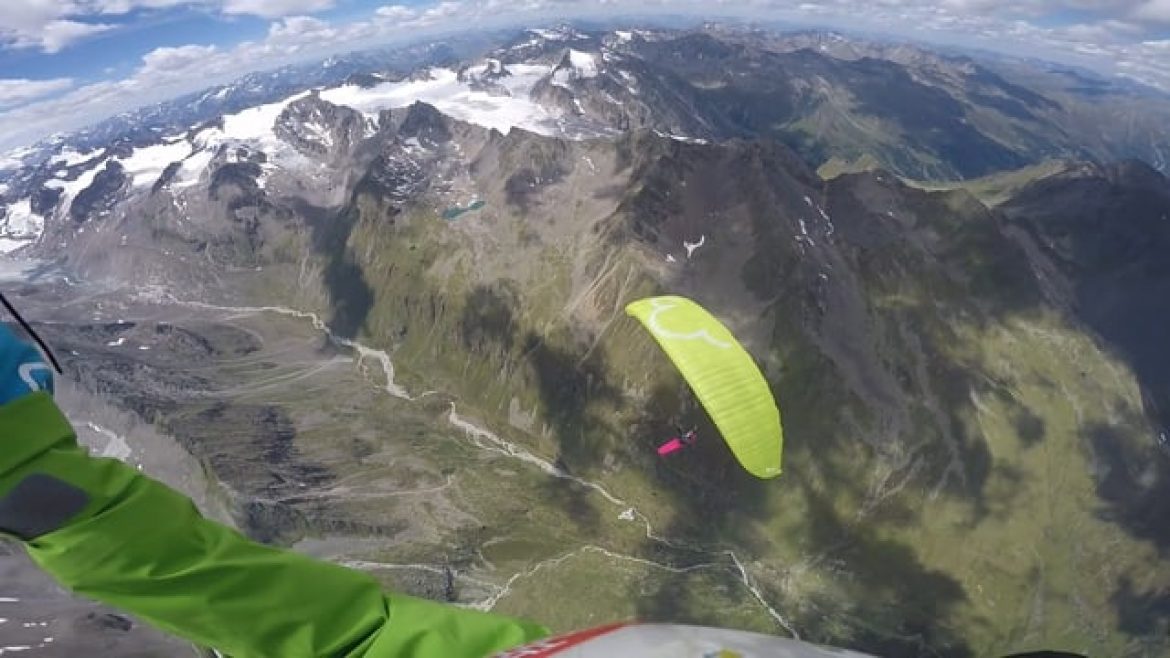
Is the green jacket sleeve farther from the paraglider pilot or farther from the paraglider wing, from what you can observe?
the paraglider wing

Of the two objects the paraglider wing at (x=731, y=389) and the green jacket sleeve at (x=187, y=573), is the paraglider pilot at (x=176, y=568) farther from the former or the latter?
the paraglider wing at (x=731, y=389)

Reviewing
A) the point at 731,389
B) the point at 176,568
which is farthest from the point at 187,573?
the point at 731,389

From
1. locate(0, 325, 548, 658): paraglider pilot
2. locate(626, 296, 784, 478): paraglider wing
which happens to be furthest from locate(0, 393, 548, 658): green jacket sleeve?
locate(626, 296, 784, 478): paraglider wing

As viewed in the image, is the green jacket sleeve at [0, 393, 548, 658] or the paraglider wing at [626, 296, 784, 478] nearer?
the green jacket sleeve at [0, 393, 548, 658]

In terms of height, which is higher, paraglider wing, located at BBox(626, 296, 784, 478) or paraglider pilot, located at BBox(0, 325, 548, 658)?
paraglider pilot, located at BBox(0, 325, 548, 658)

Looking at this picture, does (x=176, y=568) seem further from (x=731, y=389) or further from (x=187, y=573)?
(x=731, y=389)

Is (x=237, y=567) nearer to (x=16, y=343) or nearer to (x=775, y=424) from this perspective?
(x=16, y=343)

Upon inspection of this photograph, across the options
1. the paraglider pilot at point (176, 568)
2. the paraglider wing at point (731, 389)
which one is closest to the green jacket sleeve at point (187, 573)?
the paraglider pilot at point (176, 568)

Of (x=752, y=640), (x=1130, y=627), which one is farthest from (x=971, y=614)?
(x=752, y=640)
